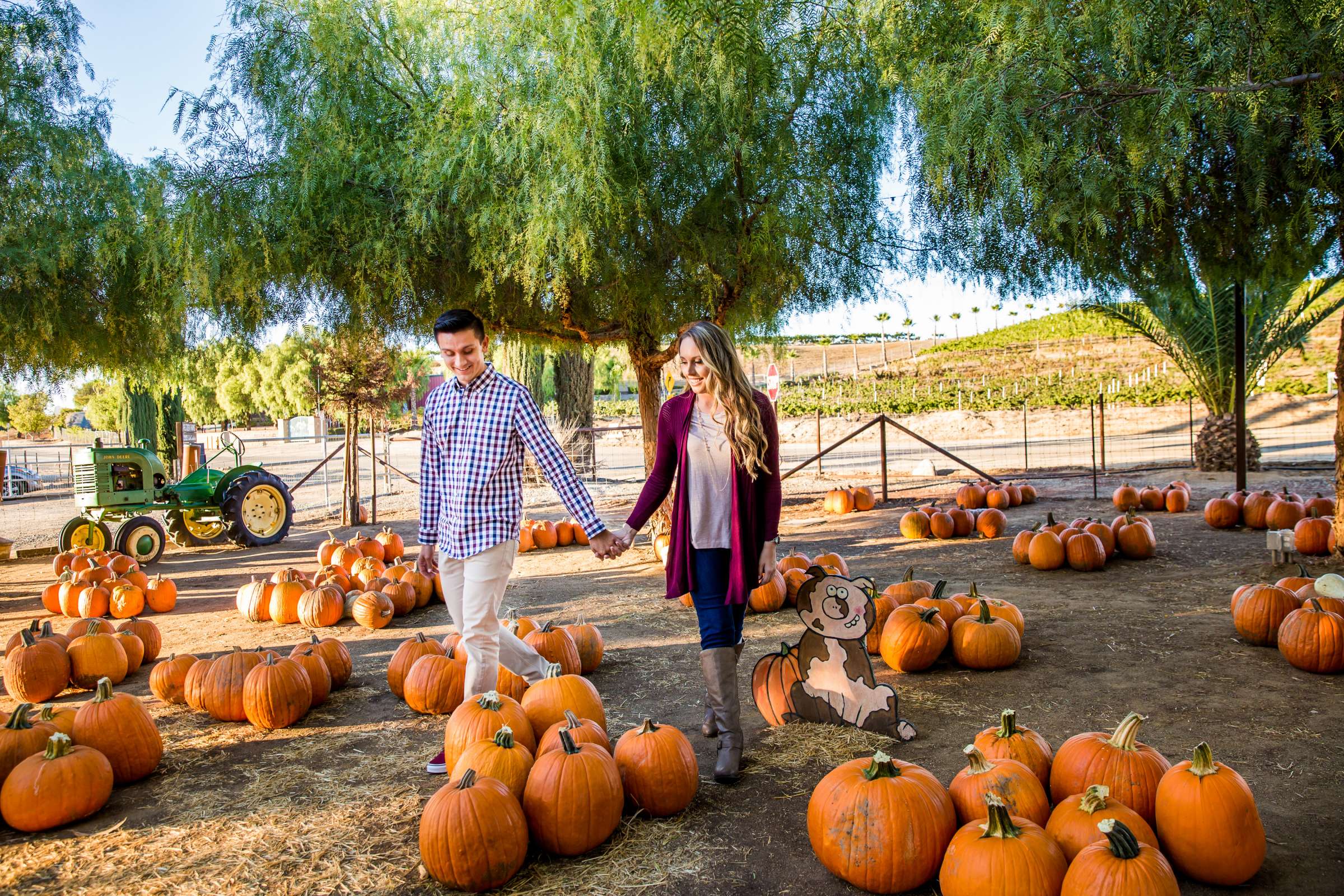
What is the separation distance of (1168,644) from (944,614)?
4.59 feet

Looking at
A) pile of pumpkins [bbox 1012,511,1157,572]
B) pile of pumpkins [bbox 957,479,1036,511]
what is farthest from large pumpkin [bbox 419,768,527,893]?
pile of pumpkins [bbox 957,479,1036,511]

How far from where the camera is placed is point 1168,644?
524 centimetres

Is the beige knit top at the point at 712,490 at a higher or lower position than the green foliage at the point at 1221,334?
lower

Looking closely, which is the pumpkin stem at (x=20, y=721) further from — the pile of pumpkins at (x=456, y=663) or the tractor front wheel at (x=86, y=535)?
the tractor front wheel at (x=86, y=535)

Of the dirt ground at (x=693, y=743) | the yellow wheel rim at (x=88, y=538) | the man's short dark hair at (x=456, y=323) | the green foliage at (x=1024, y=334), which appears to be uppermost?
the green foliage at (x=1024, y=334)

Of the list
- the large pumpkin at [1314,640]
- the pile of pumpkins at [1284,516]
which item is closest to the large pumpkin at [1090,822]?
the large pumpkin at [1314,640]

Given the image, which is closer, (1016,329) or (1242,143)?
(1242,143)

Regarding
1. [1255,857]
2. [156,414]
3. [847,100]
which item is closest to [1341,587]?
[1255,857]

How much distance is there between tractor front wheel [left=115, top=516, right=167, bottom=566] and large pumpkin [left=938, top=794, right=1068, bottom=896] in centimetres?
1002

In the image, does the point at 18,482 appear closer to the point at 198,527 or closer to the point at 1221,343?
the point at 198,527

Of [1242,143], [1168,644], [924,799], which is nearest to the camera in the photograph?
[924,799]

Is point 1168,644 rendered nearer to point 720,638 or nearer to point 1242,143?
point 1242,143

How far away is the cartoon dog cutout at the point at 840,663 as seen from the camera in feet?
12.8

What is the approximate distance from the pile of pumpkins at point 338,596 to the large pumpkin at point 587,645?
222cm
